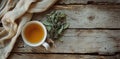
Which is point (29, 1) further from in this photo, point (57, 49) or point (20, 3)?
point (57, 49)

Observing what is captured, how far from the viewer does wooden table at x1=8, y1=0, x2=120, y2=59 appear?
3.74 feet

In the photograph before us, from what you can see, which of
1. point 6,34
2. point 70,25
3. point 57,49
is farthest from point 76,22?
point 6,34

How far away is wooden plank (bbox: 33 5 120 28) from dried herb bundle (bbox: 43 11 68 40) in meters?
0.03

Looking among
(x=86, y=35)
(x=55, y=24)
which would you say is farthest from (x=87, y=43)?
(x=55, y=24)

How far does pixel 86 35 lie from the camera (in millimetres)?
1147

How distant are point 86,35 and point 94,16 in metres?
0.08

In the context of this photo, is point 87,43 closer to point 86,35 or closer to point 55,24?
point 86,35

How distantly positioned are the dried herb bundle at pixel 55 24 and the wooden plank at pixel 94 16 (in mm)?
25

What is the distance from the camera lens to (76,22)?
116cm

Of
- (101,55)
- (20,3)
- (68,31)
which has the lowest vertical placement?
(101,55)

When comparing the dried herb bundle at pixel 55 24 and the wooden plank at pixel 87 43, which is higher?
the dried herb bundle at pixel 55 24

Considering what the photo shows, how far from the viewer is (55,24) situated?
1136mm

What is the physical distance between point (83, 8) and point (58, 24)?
117mm

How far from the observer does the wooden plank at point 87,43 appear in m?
1.14
